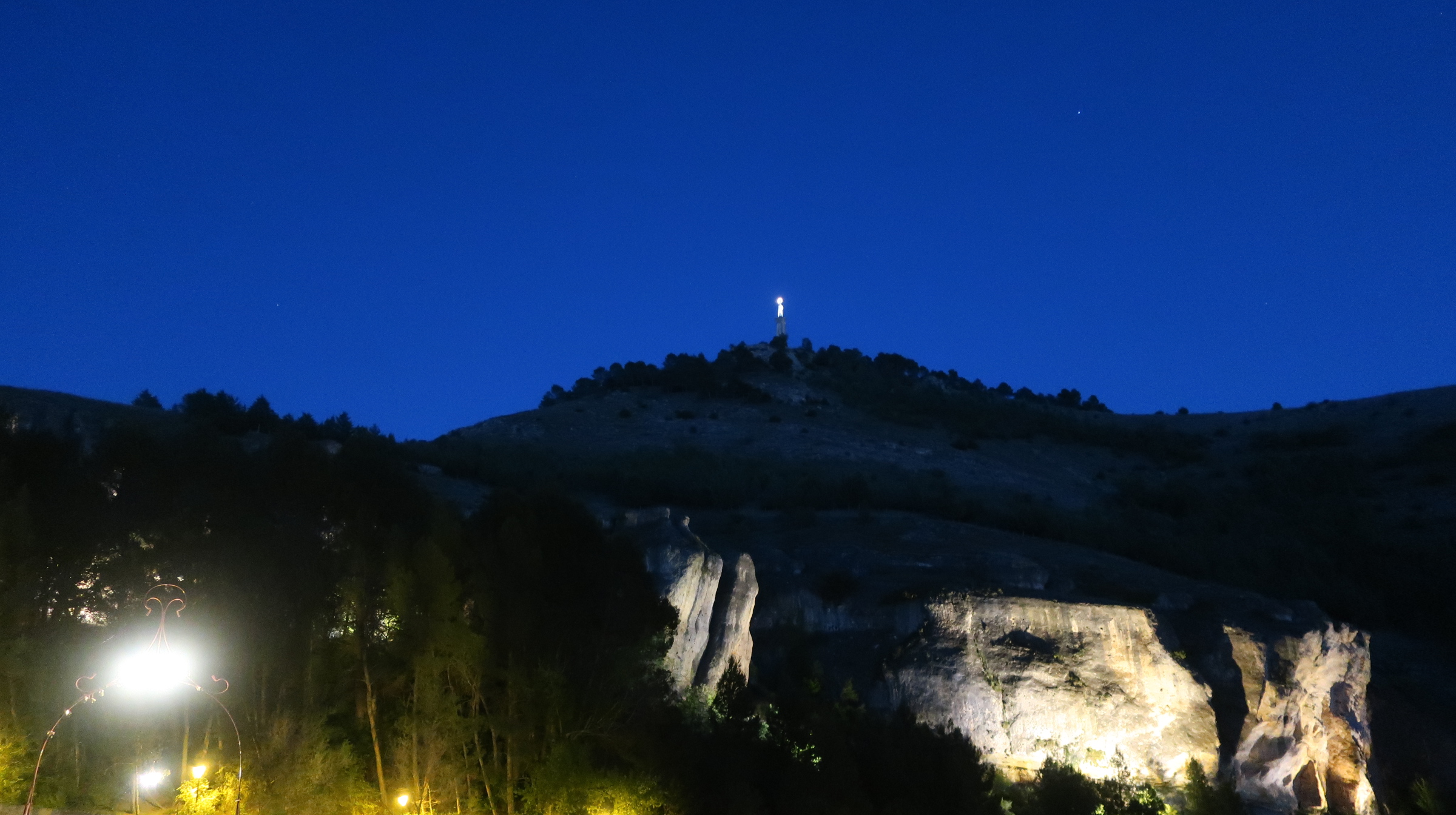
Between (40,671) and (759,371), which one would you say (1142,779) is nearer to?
(40,671)

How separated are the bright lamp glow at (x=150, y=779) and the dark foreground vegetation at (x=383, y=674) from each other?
215 millimetres

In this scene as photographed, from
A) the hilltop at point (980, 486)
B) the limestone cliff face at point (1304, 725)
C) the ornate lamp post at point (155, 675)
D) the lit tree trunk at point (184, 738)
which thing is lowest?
the limestone cliff face at point (1304, 725)

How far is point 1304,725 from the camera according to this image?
29156 millimetres

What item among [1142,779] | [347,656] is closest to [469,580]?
[347,656]

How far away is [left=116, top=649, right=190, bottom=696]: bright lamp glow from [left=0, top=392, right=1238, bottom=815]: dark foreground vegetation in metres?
0.32

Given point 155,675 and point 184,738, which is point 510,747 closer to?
point 184,738

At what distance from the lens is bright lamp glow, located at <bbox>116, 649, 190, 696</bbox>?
875 inches

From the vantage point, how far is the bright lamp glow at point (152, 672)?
22219 mm

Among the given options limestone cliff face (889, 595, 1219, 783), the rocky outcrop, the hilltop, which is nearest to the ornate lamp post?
the hilltop

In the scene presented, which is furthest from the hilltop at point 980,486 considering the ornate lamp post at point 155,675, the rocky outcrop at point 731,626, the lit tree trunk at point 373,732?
the lit tree trunk at point 373,732

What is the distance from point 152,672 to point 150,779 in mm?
2120

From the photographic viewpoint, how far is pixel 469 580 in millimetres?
24375

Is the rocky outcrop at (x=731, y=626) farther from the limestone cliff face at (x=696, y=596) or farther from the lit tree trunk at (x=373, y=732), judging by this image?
the lit tree trunk at (x=373, y=732)

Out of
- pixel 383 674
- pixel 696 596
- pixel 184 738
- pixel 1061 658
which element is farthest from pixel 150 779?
pixel 1061 658
